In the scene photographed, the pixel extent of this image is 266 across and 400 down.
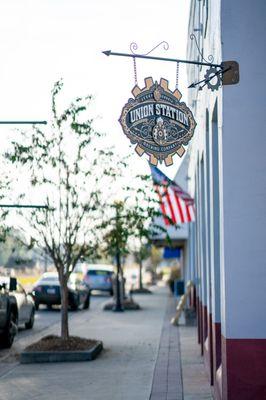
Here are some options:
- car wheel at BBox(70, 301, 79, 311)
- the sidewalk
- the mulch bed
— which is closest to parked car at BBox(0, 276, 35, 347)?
the mulch bed

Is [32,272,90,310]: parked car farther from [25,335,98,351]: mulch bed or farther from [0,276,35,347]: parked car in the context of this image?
[25,335,98,351]: mulch bed

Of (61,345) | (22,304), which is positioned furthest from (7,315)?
(22,304)

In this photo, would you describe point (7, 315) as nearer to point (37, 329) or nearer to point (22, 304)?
point (22, 304)

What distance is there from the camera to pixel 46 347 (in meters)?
12.5

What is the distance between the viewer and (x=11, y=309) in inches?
584

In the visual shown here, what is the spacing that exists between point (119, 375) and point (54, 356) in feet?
5.99

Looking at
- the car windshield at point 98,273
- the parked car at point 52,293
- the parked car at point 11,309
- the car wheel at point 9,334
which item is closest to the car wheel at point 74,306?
the parked car at point 52,293

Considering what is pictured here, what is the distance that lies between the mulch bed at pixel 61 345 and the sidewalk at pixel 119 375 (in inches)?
15.4

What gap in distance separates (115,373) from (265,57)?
20.1 feet

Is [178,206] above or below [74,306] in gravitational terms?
above

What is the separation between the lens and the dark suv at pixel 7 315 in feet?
45.8

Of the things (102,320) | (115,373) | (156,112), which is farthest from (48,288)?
(156,112)

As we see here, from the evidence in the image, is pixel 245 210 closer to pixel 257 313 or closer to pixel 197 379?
pixel 257 313

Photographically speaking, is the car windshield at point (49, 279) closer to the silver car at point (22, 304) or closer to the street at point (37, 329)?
the street at point (37, 329)
